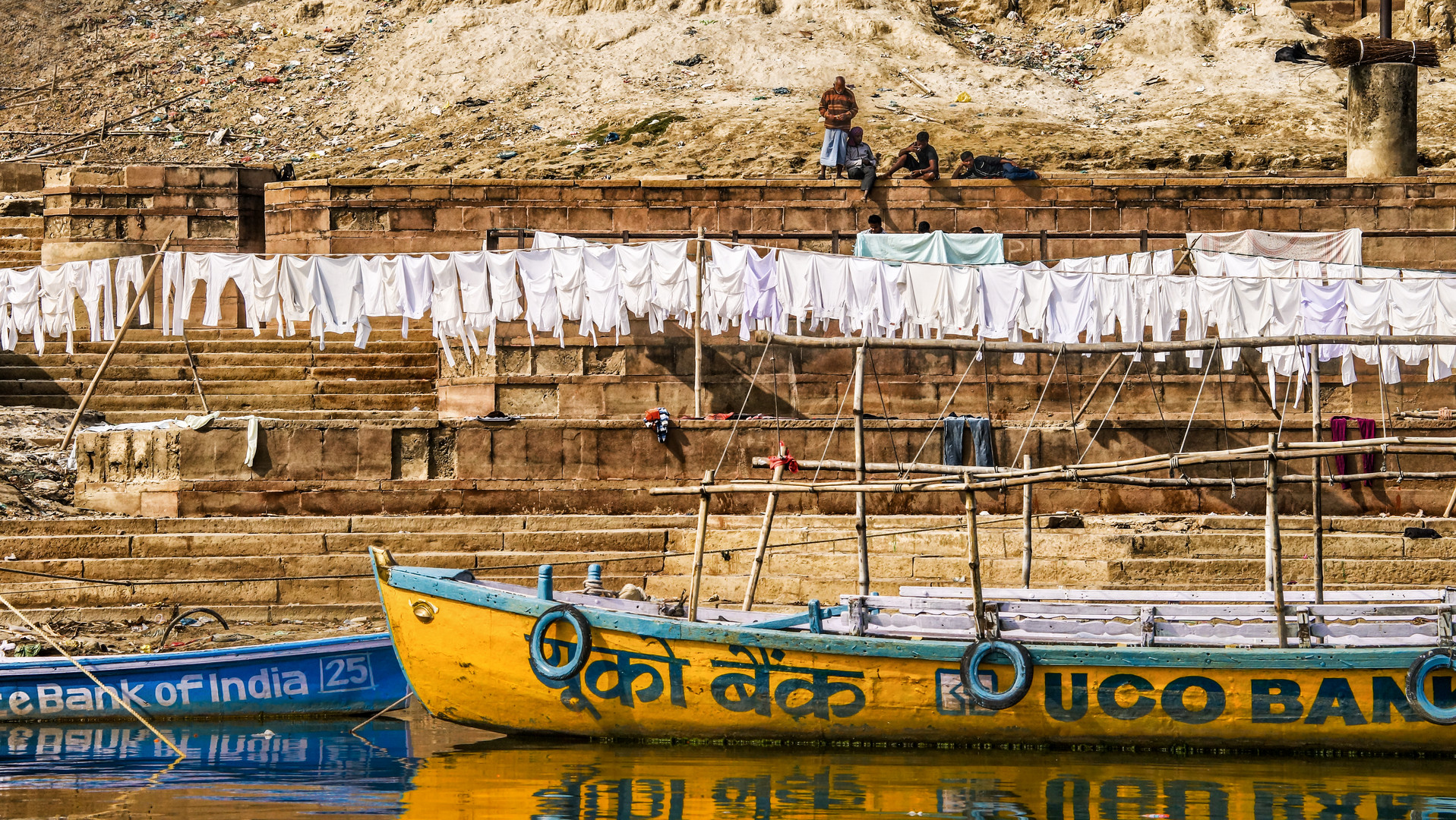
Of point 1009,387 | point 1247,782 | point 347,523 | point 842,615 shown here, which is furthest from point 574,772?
point 1009,387

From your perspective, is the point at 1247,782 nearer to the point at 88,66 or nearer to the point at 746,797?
the point at 746,797

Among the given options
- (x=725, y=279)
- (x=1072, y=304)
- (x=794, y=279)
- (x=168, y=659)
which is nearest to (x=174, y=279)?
(x=725, y=279)

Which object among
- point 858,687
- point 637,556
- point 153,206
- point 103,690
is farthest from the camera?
point 153,206

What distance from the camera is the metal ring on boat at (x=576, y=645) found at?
41.9 feet

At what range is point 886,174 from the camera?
942 inches

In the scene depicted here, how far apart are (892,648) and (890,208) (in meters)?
11.9

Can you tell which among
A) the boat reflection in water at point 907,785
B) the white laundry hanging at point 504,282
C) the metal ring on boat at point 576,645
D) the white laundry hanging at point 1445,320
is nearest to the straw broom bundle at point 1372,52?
Result: the white laundry hanging at point 1445,320

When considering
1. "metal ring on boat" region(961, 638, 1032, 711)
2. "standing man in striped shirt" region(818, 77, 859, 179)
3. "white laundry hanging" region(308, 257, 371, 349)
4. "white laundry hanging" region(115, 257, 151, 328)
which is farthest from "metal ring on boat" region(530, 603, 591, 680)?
"standing man in striped shirt" region(818, 77, 859, 179)

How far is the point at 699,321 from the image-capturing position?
19516 mm

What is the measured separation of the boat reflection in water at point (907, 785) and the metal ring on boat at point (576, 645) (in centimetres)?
66

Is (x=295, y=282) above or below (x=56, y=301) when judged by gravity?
above

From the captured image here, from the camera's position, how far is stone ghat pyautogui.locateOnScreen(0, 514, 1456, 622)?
1588cm

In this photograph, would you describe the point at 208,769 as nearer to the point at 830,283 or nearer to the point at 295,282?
the point at 295,282

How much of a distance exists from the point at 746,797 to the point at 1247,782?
12.0 feet
